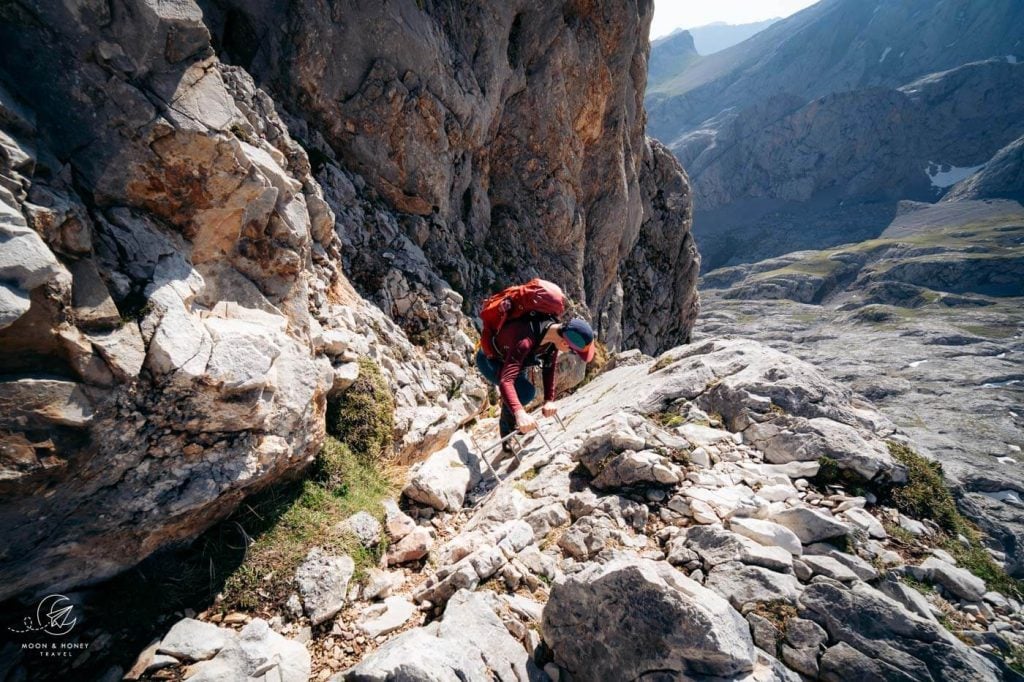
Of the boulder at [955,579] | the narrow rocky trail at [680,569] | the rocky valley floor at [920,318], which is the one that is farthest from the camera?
the rocky valley floor at [920,318]

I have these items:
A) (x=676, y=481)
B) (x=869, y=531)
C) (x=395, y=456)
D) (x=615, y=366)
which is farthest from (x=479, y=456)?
(x=615, y=366)

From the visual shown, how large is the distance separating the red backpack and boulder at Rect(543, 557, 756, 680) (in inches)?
210

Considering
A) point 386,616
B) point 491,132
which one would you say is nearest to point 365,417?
point 386,616

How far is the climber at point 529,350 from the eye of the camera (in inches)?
339

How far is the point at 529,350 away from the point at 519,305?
3.19 feet

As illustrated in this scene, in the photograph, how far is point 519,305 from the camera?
30.2ft

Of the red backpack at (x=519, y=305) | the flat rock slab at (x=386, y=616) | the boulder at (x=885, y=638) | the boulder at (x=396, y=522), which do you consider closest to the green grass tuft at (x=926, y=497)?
the boulder at (x=885, y=638)

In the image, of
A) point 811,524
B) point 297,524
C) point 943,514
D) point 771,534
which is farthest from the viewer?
point 943,514

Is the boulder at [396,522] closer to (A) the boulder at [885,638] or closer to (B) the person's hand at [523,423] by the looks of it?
(B) the person's hand at [523,423]

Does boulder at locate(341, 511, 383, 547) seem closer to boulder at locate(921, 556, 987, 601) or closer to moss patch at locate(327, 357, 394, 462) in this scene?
moss patch at locate(327, 357, 394, 462)

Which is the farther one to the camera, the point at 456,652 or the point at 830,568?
the point at 830,568

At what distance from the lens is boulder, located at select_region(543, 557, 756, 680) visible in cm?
392

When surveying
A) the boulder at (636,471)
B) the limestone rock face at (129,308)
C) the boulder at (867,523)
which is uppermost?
the limestone rock face at (129,308)

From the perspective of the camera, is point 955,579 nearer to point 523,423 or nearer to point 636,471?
point 636,471
